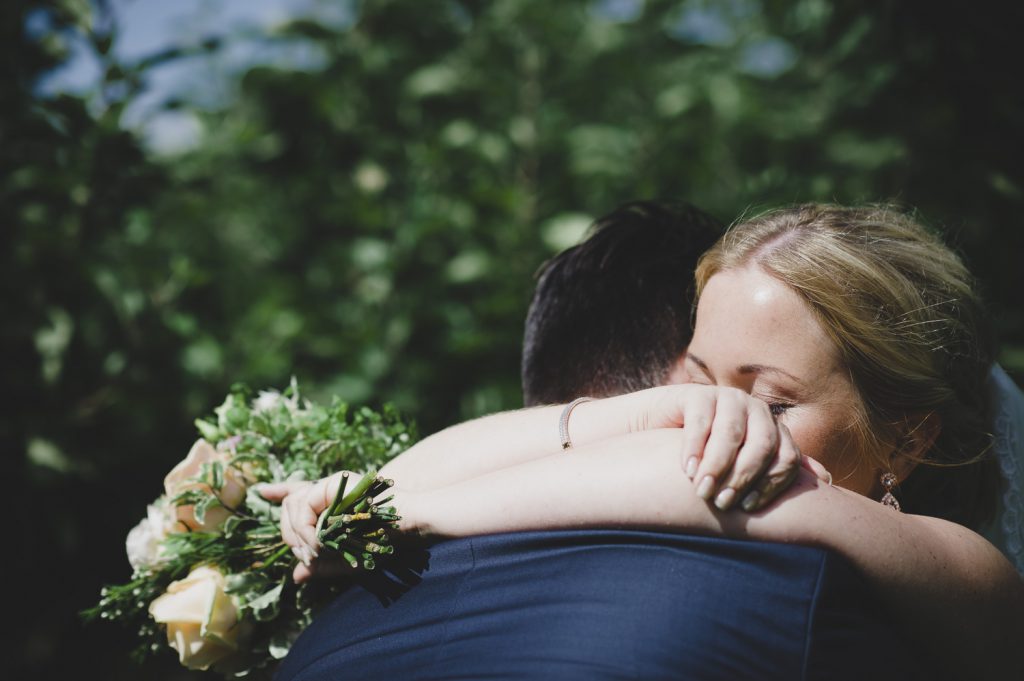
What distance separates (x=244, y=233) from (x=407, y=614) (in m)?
4.41

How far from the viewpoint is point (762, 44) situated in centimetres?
498

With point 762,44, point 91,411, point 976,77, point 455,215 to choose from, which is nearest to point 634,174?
point 455,215

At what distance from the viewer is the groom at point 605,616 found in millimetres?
1087

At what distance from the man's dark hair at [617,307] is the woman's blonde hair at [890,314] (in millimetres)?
278

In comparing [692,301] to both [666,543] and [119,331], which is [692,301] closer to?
[666,543]

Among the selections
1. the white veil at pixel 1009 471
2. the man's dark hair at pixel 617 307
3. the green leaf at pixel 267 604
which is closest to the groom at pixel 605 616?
the green leaf at pixel 267 604

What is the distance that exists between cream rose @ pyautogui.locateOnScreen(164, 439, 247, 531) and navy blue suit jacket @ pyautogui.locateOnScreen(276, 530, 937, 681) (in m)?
0.57

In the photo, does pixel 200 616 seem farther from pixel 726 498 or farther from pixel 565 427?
pixel 726 498

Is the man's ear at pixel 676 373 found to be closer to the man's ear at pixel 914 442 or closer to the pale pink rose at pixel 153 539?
the man's ear at pixel 914 442

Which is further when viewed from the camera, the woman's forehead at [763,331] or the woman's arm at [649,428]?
the woman's forehead at [763,331]

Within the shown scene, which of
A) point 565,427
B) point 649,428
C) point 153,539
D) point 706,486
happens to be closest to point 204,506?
point 153,539

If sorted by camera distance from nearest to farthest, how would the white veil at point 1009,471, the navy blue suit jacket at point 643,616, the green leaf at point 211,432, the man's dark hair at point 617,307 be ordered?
the navy blue suit jacket at point 643,616
the green leaf at point 211,432
the white veil at point 1009,471
the man's dark hair at point 617,307

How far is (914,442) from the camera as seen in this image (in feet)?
5.64

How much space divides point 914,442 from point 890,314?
29cm
